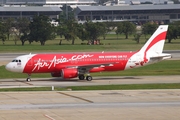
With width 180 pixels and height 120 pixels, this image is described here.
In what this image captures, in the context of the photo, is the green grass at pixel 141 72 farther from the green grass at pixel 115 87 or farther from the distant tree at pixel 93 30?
the distant tree at pixel 93 30

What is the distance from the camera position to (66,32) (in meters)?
157

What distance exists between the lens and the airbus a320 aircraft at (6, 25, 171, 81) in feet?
207

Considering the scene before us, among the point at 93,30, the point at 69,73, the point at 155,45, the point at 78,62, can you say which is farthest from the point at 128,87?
the point at 93,30

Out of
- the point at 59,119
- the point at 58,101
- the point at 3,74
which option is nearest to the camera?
the point at 59,119

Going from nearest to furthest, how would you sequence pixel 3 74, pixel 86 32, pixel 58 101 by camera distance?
1. pixel 58 101
2. pixel 3 74
3. pixel 86 32

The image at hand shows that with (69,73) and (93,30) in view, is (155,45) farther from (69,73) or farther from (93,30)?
(93,30)

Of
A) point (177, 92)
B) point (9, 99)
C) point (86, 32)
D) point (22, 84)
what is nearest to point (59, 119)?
point (9, 99)

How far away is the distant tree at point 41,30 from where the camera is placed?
150 metres

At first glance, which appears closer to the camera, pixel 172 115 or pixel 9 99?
pixel 172 115

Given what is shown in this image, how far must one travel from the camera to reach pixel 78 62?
64.4 m

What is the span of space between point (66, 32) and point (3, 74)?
8744 centimetres

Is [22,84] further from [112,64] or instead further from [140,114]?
[140,114]

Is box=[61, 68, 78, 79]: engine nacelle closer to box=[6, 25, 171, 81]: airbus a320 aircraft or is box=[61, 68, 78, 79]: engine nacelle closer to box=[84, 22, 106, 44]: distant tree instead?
box=[6, 25, 171, 81]: airbus a320 aircraft

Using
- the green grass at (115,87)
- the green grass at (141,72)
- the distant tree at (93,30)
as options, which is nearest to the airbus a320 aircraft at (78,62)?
the green grass at (141,72)
